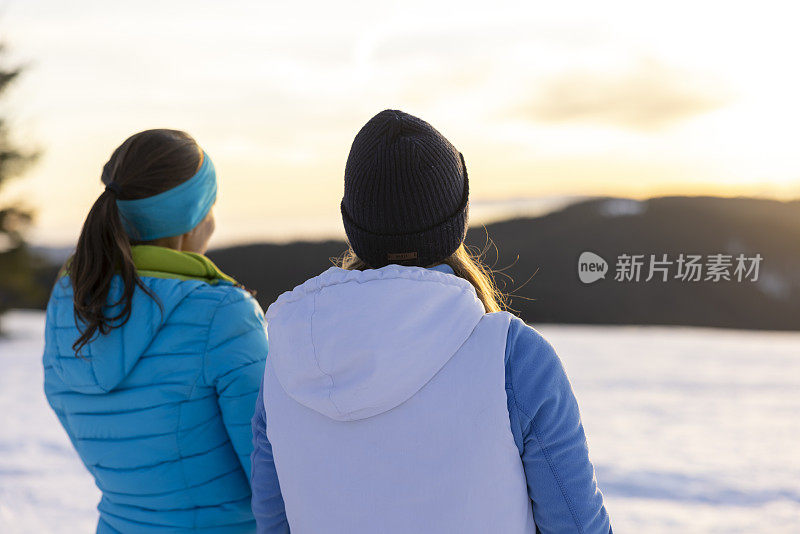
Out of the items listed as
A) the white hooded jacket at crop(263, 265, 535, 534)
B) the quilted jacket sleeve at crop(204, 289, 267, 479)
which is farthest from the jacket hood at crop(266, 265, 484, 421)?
the quilted jacket sleeve at crop(204, 289, 267, 479)

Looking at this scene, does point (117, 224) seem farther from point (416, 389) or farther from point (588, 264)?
point (588, 264)

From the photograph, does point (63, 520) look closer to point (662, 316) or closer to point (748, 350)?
point (748, 350)

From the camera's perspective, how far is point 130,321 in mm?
1173

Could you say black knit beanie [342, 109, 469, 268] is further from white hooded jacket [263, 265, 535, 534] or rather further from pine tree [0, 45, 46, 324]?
pine tree [0, 45, 46, 324]

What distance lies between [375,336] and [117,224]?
66cm

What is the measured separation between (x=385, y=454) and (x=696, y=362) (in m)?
8.07

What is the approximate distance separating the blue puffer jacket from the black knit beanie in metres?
0.40

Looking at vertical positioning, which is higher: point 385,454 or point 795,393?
point 385,454

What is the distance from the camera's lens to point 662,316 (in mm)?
15359

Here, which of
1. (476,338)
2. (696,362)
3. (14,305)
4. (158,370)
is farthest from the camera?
(14,305)

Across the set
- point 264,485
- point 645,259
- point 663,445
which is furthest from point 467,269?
point 645,259

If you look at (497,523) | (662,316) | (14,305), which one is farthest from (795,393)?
(14,305)

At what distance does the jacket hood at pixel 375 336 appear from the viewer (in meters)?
0.78

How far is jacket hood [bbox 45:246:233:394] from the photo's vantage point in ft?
3.82
